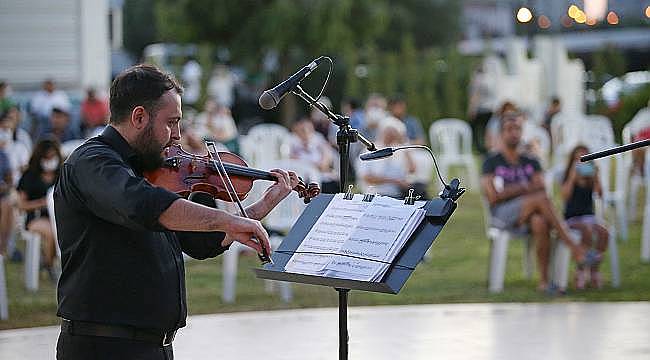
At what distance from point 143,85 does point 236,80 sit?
84.6ft

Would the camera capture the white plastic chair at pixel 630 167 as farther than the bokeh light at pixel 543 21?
No

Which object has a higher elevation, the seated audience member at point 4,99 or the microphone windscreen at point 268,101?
the microphone windscreen at point 268,101

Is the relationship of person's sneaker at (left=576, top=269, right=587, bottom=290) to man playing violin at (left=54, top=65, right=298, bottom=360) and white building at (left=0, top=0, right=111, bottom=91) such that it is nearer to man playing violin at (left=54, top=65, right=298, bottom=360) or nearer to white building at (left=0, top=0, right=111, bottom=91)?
man playing violin at (left=54, top=65, right=298, bottom=360)

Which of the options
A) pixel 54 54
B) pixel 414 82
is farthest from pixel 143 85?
pixel 414 82

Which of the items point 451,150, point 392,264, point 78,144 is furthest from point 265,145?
point 392,264

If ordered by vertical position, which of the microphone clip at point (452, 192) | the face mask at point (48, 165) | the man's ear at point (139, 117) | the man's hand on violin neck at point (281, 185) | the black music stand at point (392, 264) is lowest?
the face mask at point (48, 165)

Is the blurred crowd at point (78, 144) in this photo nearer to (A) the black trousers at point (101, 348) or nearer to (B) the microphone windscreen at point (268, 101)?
(B) the microphone windscreen at point (268, 101)

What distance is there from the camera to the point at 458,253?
40.1ft

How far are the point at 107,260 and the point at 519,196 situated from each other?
6.50 m

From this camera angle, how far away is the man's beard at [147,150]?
3.70m

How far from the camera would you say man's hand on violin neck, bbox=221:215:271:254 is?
346cm

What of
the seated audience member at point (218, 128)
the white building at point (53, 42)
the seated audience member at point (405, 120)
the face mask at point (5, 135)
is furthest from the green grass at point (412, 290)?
the white building at point (53, 42)

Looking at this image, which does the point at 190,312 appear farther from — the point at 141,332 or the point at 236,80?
the point at 236,80

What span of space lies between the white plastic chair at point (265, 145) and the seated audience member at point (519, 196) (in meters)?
3.44
